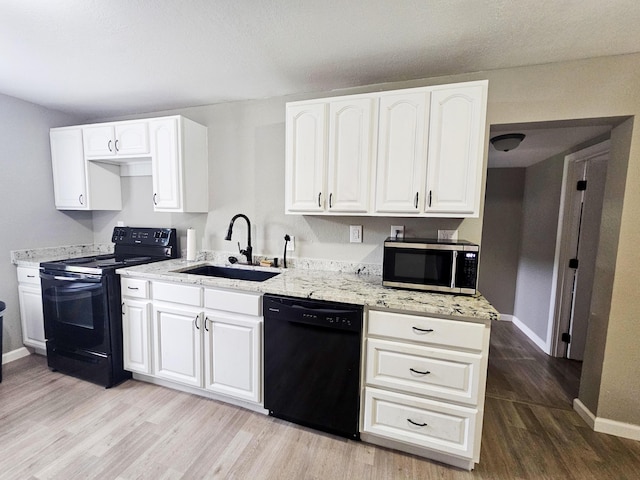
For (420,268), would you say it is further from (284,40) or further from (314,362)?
(284,40)

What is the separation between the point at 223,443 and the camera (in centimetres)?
174

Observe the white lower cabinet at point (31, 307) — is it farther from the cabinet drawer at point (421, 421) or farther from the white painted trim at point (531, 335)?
the white painted trim at point (531, 335)

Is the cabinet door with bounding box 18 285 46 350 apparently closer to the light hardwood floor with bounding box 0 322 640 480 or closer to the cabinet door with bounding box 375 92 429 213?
the light hardwood floor with bounding box 0 322 640 480

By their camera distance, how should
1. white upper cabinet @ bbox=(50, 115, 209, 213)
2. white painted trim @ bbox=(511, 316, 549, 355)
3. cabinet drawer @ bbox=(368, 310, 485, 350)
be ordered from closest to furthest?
cabinet drawer @ bbox=(368, 310, 485, 350), white upper cabinet @ bbox=(50, 115, 209, 213), white painted trim @ bbox=(511, 316, 549, 355)

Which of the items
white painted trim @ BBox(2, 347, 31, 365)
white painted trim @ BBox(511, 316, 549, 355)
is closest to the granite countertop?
white painted trim @ BBox(2, 347, 31, 365)

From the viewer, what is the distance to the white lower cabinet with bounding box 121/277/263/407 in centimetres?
191

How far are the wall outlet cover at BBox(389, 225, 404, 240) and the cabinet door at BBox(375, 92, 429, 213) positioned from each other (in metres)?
0.34

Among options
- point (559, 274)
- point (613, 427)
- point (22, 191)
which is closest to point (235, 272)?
point (22, 191)

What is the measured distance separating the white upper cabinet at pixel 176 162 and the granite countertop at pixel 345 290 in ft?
1.89

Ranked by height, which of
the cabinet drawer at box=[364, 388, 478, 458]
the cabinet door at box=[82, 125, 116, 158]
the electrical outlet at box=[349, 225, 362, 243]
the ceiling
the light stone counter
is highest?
the ceiling

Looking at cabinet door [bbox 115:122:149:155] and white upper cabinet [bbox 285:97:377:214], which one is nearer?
white upper cabinet [bbox 285:97:377:214]

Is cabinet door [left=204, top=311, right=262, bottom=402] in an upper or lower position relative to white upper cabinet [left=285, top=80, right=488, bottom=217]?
lower

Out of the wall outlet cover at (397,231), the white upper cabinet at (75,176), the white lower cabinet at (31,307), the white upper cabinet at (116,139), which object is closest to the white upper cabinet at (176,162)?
the white upper cabinet at (116,139)

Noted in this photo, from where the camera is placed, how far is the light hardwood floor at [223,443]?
156cm
